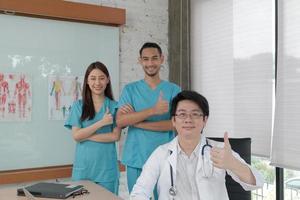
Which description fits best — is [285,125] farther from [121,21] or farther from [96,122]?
[121,21]

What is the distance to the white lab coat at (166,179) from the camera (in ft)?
5.26

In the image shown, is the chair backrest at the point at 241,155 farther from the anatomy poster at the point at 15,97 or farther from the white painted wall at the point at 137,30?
the anatomy poster at the point at 15,97

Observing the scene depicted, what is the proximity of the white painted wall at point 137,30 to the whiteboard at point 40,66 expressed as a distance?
24cm

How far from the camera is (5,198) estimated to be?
171 centimetres

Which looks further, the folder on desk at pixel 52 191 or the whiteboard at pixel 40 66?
the whiteboard at pixel 40 66

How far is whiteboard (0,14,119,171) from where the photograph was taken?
263 cm

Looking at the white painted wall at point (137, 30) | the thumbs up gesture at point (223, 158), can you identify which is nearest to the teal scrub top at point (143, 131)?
the thumbs up gesture at point (223, 158)

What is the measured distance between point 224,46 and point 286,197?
1302 millimetres

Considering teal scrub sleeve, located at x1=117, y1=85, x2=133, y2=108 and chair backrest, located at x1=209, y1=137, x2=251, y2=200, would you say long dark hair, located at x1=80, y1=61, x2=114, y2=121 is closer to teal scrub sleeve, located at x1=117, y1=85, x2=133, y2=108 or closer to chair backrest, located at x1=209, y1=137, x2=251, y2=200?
teal scrub sleeve, located at x1=117, y1=85, x2=133, y2=108

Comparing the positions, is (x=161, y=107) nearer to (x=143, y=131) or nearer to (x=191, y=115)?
(x=143, y=131)

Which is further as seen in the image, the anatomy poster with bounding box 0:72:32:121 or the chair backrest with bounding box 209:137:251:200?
the anatomy poster with bounding box 0:72:32:121

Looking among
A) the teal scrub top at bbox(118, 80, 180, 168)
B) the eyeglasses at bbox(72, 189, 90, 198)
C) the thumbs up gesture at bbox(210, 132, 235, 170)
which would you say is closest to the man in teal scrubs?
the teal scrub top at bbox(118, 80, 180, 168)

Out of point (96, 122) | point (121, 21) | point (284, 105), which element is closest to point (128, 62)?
point (121, 21)

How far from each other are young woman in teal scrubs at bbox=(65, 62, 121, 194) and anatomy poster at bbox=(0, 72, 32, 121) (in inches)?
23.9
